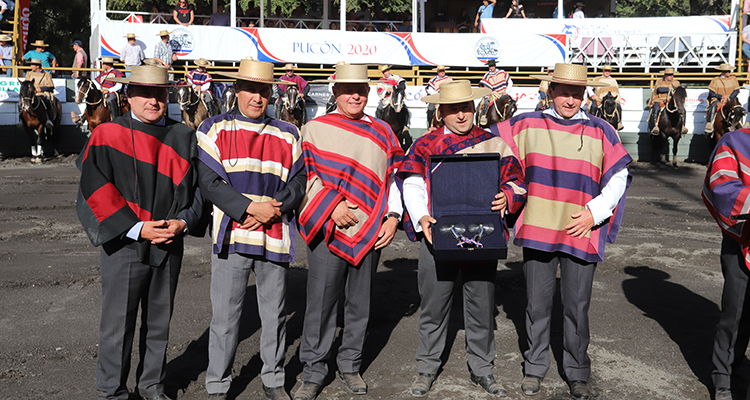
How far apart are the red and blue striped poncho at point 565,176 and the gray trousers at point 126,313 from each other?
6.90 ft

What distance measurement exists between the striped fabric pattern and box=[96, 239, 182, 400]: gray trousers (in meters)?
0.35

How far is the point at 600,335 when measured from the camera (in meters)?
5.13

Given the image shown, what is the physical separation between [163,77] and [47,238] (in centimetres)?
576

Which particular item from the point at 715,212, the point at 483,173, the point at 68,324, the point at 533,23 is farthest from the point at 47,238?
the point at 533,23

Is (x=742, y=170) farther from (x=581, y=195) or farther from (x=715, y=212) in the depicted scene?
(x=581, y=195)

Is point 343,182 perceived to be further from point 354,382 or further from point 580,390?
point 580,390

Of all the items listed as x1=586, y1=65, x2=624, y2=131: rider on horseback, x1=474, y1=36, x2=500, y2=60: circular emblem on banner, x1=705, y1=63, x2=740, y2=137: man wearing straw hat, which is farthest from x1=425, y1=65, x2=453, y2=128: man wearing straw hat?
x1=705, y1=63, x2=740, y2=137: man wearing straw hat

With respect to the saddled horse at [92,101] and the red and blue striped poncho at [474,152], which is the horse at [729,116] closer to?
the red and blue striped poncho at [474,152]

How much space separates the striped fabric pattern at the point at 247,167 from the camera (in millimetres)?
3736

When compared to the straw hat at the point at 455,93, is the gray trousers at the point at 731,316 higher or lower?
lower

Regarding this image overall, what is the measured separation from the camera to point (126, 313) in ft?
11.7

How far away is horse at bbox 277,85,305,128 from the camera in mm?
18891

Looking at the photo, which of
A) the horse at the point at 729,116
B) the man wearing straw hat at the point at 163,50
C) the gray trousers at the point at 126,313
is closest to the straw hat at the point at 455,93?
the gray trousers at the point at 126,313

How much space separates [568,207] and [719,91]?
1615cm
